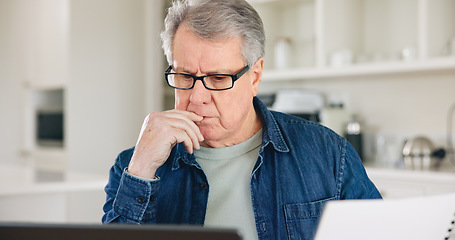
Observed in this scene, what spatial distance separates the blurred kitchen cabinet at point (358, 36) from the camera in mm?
2697

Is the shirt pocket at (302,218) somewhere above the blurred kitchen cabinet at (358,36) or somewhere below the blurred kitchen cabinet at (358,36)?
below

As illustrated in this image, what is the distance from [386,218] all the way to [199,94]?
60cm

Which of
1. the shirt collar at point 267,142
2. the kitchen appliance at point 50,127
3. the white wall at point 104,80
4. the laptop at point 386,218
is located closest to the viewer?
the laptop at point 386,218

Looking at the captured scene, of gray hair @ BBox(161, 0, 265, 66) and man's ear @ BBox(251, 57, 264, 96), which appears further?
man's ear @ BBox(251, 57, 264, 96)

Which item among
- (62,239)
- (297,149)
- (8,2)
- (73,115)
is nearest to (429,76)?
(297,149)

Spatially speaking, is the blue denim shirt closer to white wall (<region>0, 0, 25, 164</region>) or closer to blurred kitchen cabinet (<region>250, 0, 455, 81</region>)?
blurred kitchen cabinet (<region>250, 0, 455, 81</region>)

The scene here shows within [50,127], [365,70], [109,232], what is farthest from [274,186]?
[50,127]

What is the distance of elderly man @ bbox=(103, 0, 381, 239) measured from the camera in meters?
1.13

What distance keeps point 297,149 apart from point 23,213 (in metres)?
1.67

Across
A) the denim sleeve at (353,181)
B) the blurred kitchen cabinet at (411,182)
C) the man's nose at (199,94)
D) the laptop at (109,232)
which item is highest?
the man's nose at (199,94)

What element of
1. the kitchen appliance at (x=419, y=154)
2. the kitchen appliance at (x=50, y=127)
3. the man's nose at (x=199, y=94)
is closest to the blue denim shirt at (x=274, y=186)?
the man's nose at (x=199, y=94)

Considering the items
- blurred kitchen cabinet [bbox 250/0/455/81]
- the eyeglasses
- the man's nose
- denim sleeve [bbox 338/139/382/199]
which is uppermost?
blurred kitchen cabinet [bbox 250/0/455/81]

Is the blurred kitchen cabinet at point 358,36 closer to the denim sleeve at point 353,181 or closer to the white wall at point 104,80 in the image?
the white wall at point 104,80

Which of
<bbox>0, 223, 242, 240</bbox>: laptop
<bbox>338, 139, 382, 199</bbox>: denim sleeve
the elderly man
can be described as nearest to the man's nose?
the elderly man
